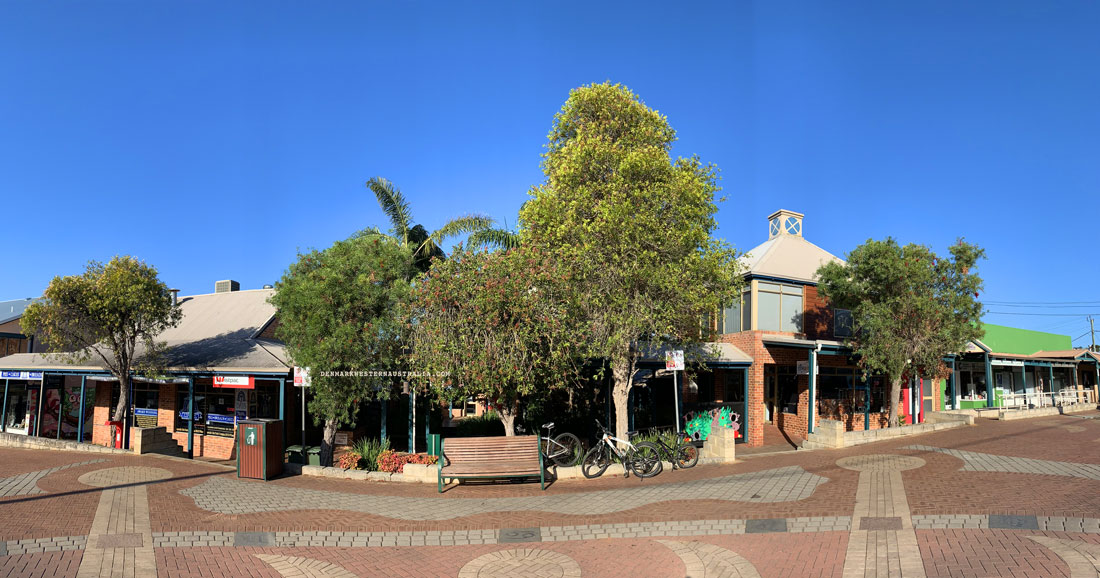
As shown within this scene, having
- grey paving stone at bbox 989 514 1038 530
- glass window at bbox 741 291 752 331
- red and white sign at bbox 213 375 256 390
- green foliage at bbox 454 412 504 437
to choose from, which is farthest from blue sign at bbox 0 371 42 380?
grey paving stone at bbox 989 514 1038 530

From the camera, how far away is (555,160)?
14516 mm

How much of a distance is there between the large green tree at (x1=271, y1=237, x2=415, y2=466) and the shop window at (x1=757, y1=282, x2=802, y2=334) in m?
11.7

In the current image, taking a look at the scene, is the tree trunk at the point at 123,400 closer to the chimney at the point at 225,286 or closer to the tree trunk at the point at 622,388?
the chimney at the point at 225,286

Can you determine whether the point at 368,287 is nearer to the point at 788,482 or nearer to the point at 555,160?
the point at 555,160

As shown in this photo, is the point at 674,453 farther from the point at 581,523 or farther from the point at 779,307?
the point at 779,307

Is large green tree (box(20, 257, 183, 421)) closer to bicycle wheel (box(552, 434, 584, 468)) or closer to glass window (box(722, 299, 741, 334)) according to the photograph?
bicycle wheel (box(552, 434, 584, 468))

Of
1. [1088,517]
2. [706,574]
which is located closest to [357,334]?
[706,574]

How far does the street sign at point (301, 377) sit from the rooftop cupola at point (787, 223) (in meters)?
17.8

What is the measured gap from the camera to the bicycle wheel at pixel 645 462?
39.2 feet

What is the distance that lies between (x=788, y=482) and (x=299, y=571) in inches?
325

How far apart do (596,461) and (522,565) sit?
5505mm

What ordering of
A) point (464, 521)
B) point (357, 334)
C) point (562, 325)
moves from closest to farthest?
point (464, 521) < point (562, 325) < point (357, 334)

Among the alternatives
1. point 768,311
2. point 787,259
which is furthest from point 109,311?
point 787,259

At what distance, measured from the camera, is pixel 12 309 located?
30359 millimetres
